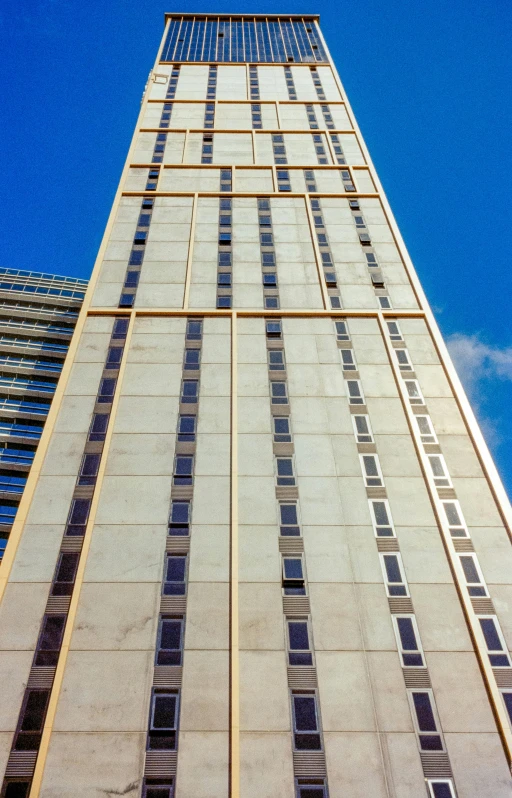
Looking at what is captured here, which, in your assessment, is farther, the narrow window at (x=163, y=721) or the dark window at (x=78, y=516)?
the dark window at (x=78, y=516)

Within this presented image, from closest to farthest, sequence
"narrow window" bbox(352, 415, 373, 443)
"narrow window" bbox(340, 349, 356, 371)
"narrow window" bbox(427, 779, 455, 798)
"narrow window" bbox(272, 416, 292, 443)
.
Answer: "narrow window" bbox(427, 779, 455, 798) → "narrow window" bbox(272, 416, 292, 443) → "narrow window" bbox(352, 415, 373, 443) → "narrow window" bbox(340, 349, 356, 371)

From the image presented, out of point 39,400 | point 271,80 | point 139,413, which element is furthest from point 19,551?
point 271,80

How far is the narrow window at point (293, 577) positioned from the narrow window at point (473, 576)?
7.44 meters

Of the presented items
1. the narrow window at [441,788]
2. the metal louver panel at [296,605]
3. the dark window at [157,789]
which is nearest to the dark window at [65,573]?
the dark window at [157,789]

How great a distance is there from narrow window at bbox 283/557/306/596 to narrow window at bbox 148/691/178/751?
6.50m

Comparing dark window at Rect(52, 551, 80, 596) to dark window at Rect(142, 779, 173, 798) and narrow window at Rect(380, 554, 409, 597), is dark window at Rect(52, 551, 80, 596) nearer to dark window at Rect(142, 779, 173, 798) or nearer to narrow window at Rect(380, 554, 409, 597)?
dark window at Rect(142, 779, 173, 798)

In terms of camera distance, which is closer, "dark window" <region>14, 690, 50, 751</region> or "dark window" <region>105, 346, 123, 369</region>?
"dark window" <region>14, 690, 50, 751</region>

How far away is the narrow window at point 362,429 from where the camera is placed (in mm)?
33969

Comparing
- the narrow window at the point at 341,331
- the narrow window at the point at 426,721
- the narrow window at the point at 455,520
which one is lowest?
the narrow window at the point at 426,721

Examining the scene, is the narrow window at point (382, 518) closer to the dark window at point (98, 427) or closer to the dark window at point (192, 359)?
the dark window at point (192, 359)

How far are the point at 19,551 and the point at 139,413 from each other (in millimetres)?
10358

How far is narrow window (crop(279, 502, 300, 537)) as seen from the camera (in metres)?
29.3

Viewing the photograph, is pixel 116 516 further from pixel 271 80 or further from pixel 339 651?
pixel 271 80

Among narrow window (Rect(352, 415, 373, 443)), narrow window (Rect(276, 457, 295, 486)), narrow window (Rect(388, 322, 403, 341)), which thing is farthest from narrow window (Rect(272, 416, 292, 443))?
narrow window (Rect(388, 322, 403, 341))
